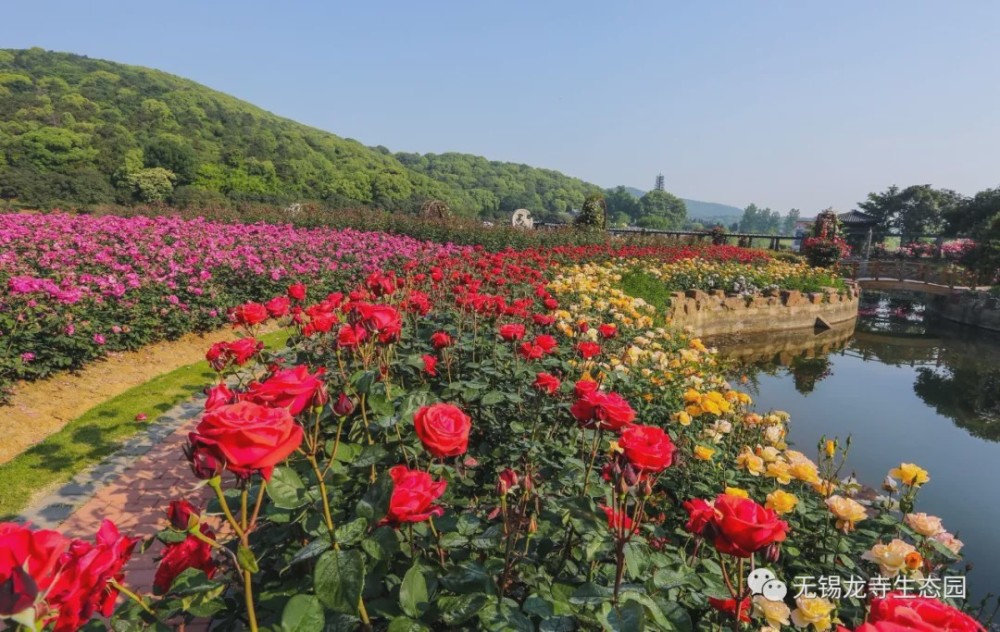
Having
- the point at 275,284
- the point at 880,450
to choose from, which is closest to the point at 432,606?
the point at 275,284

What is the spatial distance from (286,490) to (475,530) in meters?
0.53

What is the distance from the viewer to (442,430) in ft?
4.05

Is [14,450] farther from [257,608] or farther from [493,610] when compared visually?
[493,610]

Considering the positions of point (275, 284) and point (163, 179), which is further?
point (163, 179)

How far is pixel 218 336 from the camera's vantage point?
697cm

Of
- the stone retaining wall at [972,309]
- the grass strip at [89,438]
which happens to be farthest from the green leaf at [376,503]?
the stone retaining wall at [972,309]

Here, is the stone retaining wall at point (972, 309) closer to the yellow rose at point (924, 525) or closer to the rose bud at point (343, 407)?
the yellow rose at point (924, 525)

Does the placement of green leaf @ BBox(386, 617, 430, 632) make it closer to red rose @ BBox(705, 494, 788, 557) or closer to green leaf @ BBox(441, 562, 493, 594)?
green leaf @ BBox(441, 562, 493, 594)

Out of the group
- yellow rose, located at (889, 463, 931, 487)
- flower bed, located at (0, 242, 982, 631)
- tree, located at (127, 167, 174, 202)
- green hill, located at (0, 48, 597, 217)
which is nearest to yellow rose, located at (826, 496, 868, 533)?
flower bed, located at (0, 242, 982, 631)

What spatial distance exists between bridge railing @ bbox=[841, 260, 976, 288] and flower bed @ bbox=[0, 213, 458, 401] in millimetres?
19036

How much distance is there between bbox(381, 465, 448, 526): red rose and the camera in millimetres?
1184

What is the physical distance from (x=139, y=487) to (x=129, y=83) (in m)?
75.7

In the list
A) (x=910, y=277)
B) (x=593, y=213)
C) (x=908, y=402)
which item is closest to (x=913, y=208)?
(x=910, y=277)

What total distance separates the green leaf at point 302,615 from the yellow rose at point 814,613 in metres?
1.34
